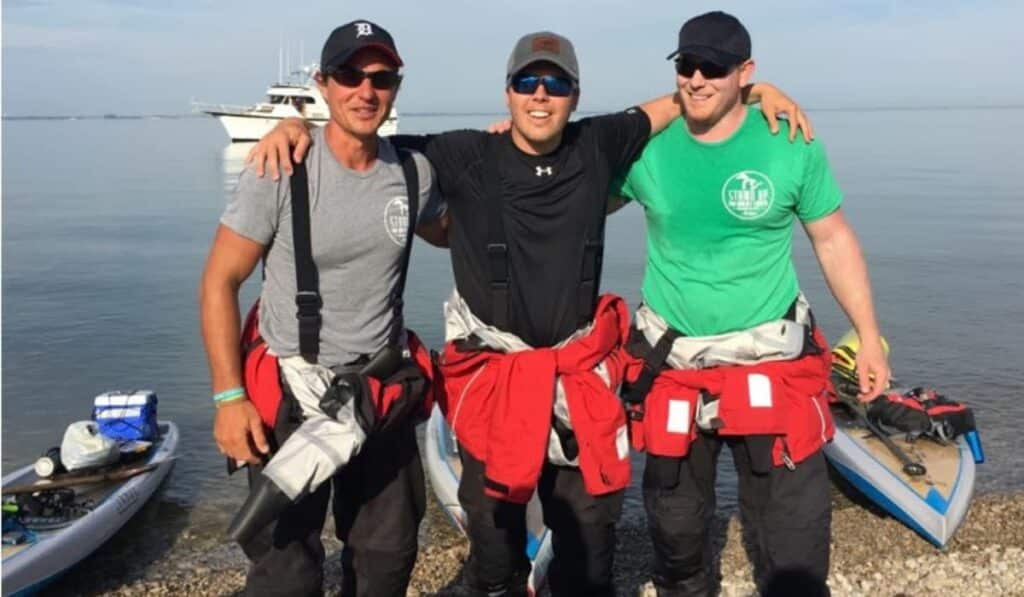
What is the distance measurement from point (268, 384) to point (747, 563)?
4.01m

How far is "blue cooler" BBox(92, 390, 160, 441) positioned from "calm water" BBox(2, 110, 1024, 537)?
0.60 meters

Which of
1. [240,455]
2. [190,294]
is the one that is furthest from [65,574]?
[190,294]

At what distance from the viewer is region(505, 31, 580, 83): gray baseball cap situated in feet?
13.0

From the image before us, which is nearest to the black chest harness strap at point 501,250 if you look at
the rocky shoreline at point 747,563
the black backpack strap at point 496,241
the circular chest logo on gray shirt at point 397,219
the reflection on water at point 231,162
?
the black backpack strap at point 496,241

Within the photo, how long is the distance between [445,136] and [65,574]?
192 inches

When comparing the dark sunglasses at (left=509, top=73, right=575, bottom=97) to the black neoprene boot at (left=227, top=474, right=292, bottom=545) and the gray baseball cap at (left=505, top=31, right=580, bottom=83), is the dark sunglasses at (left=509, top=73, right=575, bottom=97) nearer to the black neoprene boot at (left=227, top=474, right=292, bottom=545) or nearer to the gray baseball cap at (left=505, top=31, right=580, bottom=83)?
the gray baseball cap at (left=505, top=31, right=580, bottom=83)

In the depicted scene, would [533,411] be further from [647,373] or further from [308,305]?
[308,305]

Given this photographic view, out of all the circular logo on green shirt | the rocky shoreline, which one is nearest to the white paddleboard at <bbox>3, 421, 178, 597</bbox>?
the rocky shoreline

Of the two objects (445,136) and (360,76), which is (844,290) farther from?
(360,76)

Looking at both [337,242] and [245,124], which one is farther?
[245,124]

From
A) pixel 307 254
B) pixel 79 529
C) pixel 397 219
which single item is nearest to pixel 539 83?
pixel 397 219

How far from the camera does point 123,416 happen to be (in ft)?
29.0

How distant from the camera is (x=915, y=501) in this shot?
7219 millimetres

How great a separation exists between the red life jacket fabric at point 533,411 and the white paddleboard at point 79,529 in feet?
12.4
